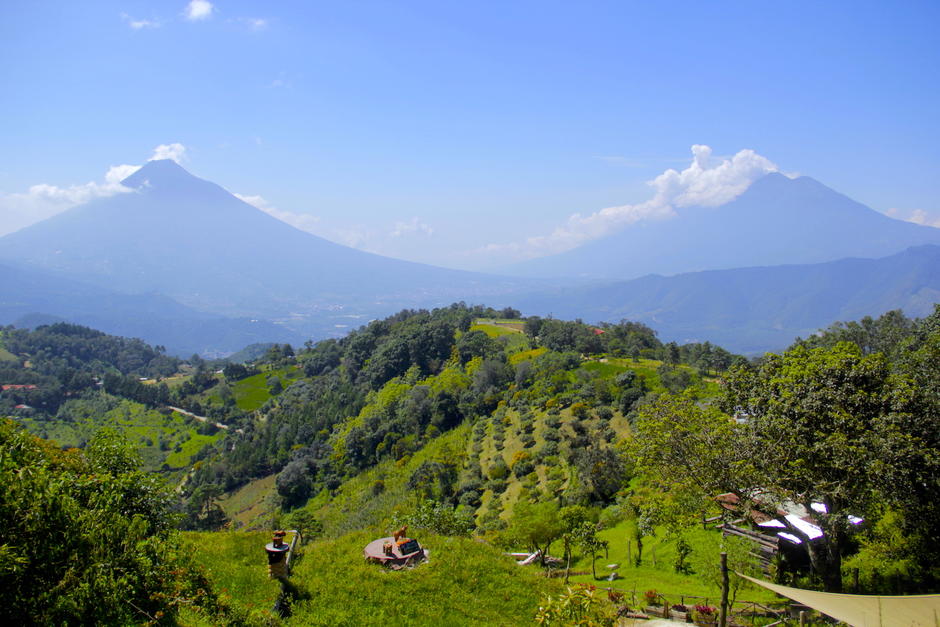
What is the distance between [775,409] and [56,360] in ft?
502

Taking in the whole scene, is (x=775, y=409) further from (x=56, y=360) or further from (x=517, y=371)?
(x=56, y=360)

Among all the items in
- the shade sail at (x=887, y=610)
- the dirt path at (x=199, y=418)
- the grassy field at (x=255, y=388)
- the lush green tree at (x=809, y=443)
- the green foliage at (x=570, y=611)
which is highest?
the lush green tree at (x=809, y=443)

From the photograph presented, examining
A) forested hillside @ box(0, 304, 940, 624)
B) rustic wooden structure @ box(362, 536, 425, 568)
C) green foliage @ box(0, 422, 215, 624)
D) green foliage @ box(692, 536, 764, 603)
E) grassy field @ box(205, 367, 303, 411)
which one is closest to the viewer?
green foliage @ box(0, 422, 215, 624)

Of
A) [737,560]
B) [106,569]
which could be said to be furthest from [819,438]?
[106,569]

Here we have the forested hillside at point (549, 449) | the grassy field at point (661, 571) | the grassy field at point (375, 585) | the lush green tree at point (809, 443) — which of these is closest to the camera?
the grassy field at point (375, 585)

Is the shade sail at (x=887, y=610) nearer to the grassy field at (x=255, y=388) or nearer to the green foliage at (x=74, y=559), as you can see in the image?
the green foliage at (x=74, y=559)

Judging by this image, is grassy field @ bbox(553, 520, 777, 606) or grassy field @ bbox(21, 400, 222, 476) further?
grassy field @ bbox(21, 400, 222, 476)

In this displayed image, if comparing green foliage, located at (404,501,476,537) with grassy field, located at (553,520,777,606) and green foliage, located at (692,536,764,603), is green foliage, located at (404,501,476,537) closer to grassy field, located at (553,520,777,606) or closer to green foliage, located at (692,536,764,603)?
grassy field, located at (553,520,777,606)

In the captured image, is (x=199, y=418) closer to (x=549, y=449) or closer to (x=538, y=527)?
(x=549, y=449)

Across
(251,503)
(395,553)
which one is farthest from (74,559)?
(251,503)

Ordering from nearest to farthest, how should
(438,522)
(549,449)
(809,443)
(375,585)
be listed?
(375,585) → (809,443) → (438,522) → (549,449)

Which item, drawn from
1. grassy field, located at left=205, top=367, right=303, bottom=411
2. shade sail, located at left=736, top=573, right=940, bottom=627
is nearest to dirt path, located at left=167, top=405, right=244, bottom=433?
grassy field, located at left=205, top=367, right=303, bottom=411

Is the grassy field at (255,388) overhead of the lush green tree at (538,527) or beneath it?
beneath

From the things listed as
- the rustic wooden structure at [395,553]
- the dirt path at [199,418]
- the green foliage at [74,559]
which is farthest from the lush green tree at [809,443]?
the dirt path at [199,418]
